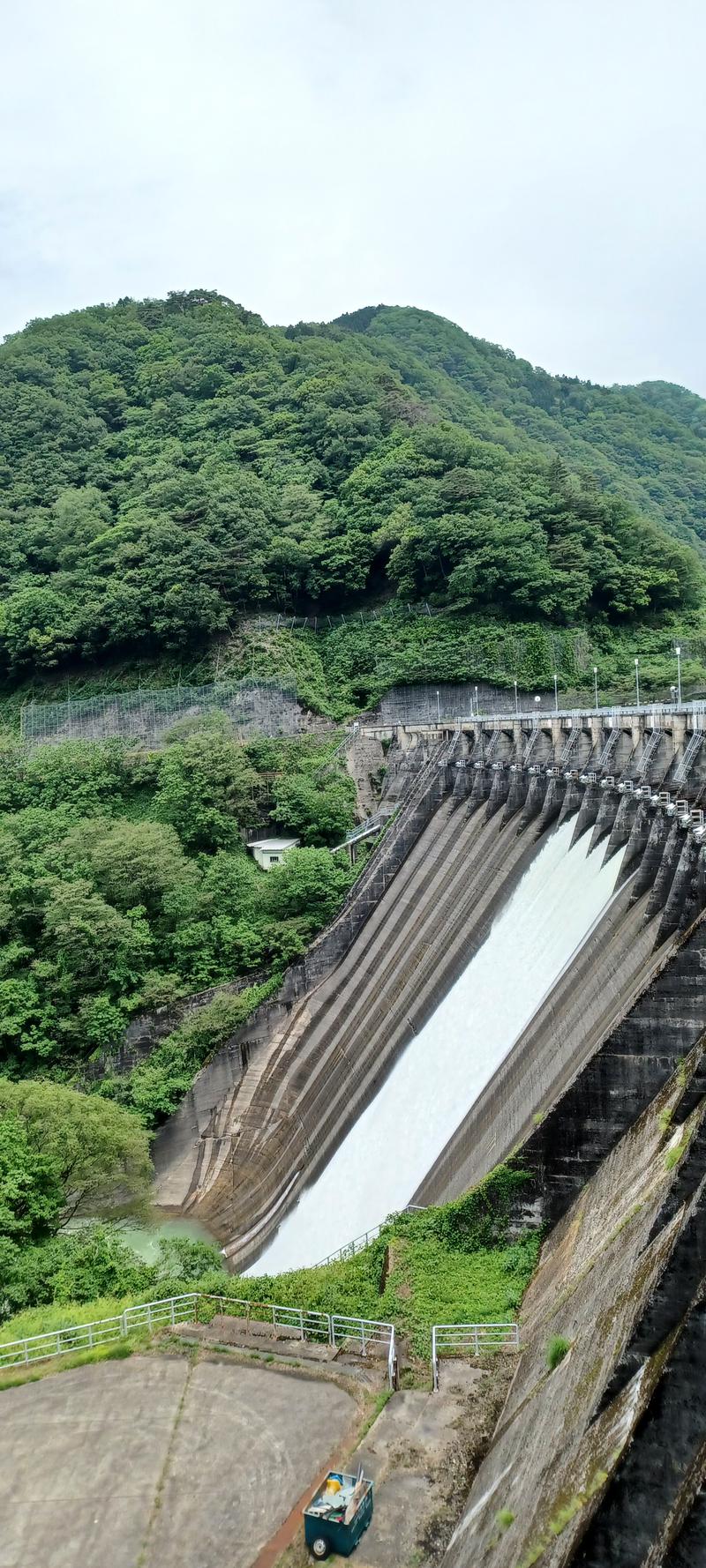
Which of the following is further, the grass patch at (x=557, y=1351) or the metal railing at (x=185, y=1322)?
the metal railing at (x=185, y=1322)

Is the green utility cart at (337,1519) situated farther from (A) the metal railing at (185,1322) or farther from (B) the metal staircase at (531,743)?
(B) the metal staircase at (531,743)

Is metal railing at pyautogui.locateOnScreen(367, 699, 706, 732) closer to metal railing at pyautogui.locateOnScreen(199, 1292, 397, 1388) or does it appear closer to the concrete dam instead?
the concrete dam

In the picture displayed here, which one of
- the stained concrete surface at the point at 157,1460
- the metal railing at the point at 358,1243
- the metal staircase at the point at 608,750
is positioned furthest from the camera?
the metal staircase at the point at 608,750

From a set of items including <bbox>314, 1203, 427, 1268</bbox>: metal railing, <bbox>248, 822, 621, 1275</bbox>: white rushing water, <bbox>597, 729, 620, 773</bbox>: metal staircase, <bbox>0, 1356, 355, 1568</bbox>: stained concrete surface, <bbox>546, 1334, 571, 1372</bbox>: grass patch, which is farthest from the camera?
<bbox>597, 729, 620, 773</bbox>: metal staircase

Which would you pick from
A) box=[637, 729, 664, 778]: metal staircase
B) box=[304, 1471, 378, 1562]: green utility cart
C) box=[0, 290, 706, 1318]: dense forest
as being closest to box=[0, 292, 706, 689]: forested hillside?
box=[0, 290, 706, 1318]: dense forest

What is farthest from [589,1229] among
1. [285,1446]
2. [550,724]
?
[550,724]

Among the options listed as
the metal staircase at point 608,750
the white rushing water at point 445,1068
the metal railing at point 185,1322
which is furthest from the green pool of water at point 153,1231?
the metal staircase at point 608,750

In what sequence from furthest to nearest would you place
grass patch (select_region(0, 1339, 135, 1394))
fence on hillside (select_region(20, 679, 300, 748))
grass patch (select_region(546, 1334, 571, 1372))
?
fence on hillside (select_region(20, 679, 300, 748)), grass patch (select_region(0, 1339, 135, 1394)), grass patch (select_region(546, 1334, 571, 1372))

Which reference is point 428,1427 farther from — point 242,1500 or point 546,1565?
point 546,1565
